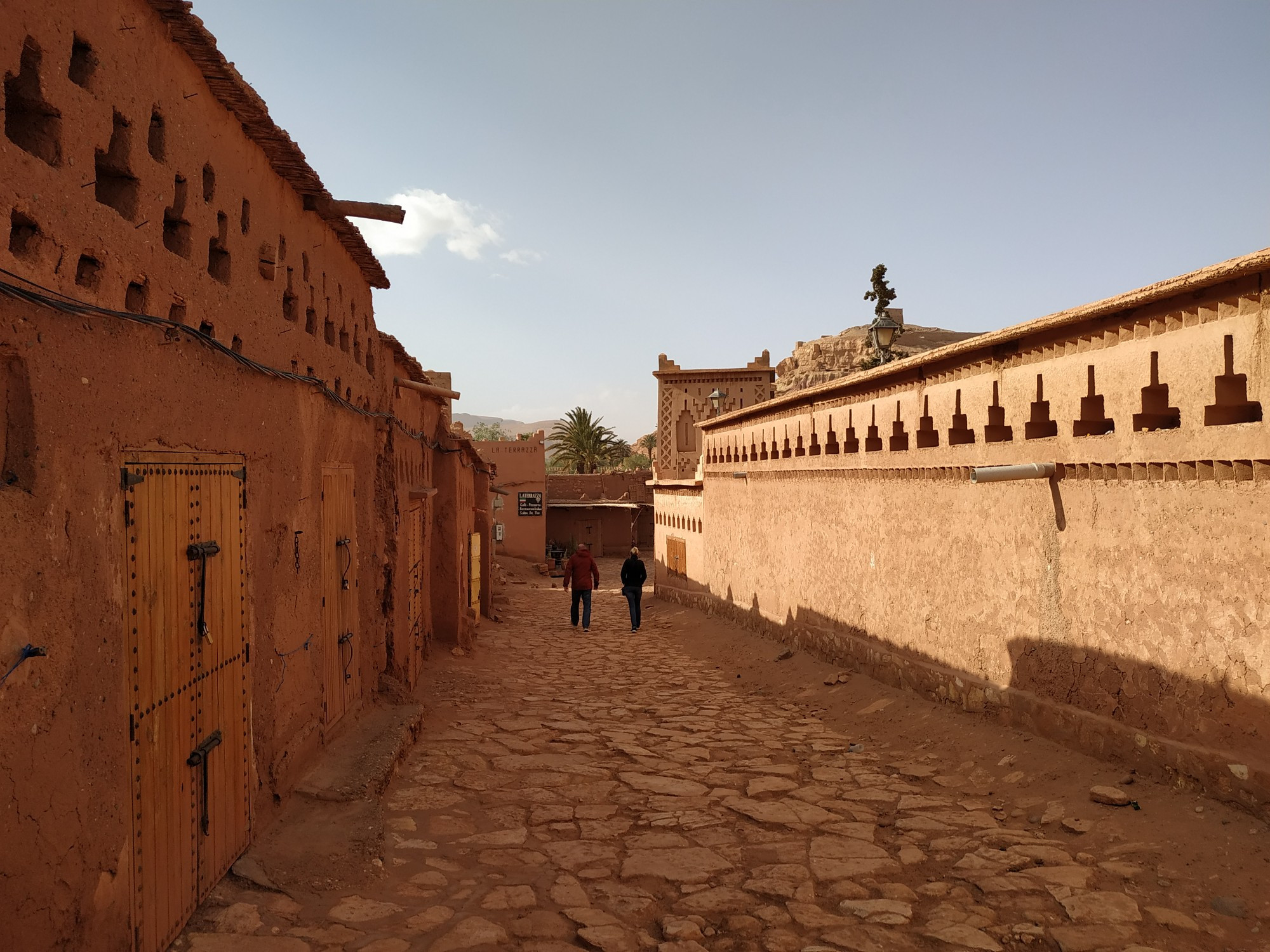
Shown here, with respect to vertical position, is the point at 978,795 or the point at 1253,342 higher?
the point at 1253,342

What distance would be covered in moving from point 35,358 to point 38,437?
0.26 metres

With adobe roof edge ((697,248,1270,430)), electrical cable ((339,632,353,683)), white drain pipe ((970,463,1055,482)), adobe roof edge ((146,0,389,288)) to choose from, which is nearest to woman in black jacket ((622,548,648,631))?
adobe roof edge ((697,248,1270,430))

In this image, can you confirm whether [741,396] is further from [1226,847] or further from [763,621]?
[1226,847]

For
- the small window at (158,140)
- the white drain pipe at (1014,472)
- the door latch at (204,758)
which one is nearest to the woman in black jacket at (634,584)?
the white drain pipe at (1014,472)

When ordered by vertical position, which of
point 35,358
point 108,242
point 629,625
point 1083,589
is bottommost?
point 629,625

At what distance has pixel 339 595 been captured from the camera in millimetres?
7219

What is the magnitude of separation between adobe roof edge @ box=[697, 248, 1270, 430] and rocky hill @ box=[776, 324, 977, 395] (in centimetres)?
3329

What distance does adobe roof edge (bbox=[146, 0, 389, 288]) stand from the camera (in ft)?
13.0

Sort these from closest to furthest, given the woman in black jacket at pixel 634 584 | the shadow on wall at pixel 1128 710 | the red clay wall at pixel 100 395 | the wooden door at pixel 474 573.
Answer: the red clay wall at pixel 100 395
the shadow on wall at pixel 1128 710
the wooden door at pixel 474 573
the woman in black jacket at pixel 634 584

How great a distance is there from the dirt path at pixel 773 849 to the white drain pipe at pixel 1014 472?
1.99 meters

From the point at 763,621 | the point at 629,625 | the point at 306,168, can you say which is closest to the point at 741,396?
the point at 629,625

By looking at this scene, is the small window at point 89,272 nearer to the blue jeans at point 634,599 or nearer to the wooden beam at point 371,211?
the wooden beam at point 371,211

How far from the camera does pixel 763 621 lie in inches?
521

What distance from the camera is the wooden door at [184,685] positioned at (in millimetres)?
3688
